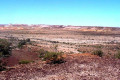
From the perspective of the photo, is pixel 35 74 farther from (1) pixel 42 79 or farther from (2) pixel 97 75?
(2) pixel 97 75

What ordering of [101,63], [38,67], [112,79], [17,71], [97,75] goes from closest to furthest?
[112,79] < [97,75] < [17,71] < [38,67] < [101,63]

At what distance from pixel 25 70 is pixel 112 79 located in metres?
5.96

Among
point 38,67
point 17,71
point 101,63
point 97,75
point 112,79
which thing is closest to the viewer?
point 112,79

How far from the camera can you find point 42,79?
364 inches

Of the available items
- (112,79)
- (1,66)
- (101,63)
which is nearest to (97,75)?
(112,79)

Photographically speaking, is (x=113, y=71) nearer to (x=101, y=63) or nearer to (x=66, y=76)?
(x=101, y=63)

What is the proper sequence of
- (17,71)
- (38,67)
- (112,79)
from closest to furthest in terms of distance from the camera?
(112,79) < (17,71) < (38,67)

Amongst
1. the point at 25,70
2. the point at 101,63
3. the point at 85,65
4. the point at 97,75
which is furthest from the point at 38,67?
the point at 101,63

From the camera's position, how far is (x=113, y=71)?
422 inches

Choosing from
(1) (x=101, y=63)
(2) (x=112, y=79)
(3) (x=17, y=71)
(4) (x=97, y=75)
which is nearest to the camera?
(2) (x=112, y=79)

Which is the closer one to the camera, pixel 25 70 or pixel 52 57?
pixel 25 70

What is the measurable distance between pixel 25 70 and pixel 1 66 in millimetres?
1960

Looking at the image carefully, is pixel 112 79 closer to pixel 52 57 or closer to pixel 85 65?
pixel 85 65

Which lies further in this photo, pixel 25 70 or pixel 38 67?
pixel 38 67
